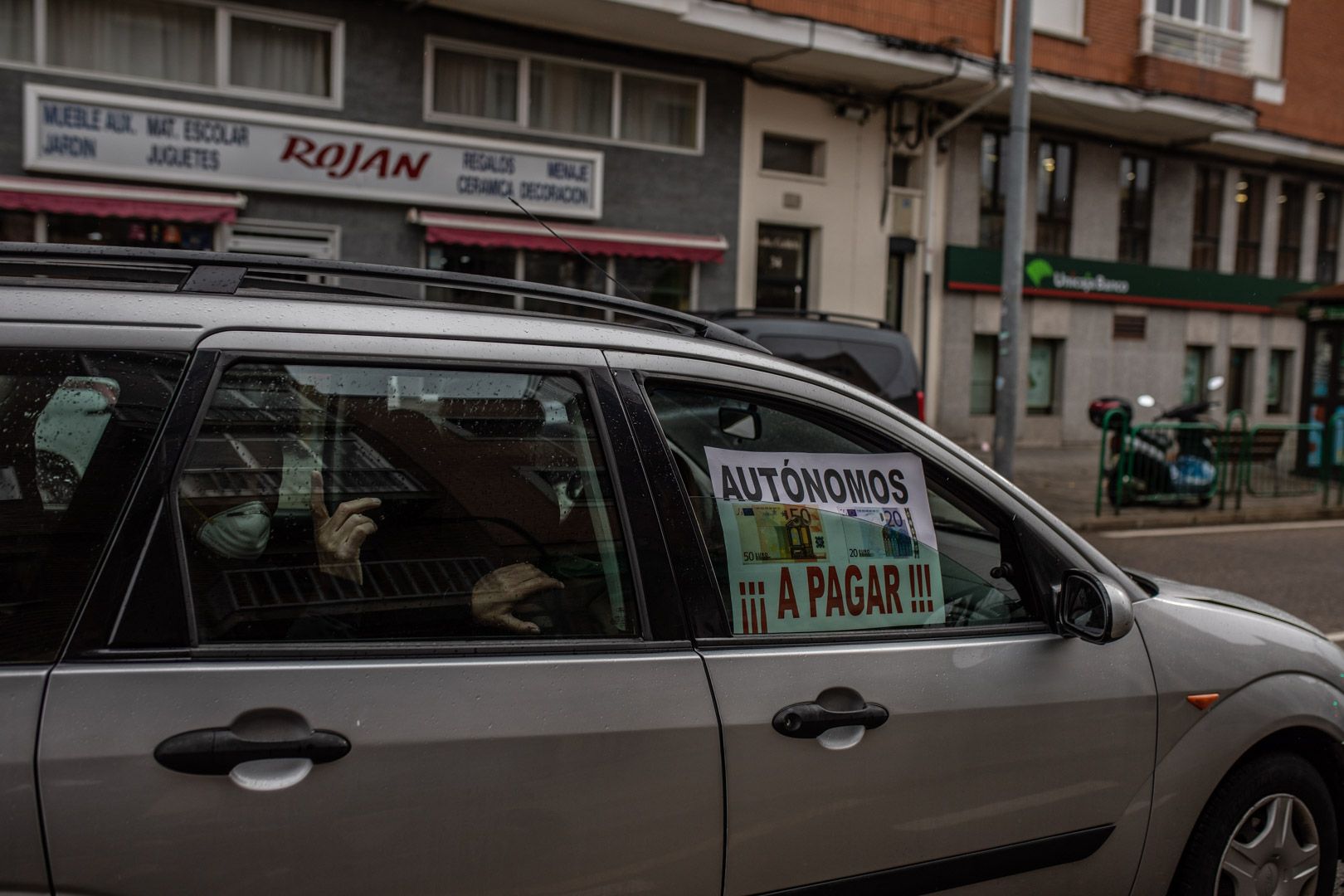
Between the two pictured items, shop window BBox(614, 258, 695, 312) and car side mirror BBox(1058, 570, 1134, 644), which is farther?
shop window BBox(614, 258, 695, 312)

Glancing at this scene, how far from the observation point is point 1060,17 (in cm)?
1891

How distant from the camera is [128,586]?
1.72m

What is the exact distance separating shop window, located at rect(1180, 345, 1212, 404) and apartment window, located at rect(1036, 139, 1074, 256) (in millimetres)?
4361

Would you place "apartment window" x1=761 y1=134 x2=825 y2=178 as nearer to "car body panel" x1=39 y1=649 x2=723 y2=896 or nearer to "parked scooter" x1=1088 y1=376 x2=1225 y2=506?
"parked scooter" x1=1088 y1=376 x2=1225 y2=506

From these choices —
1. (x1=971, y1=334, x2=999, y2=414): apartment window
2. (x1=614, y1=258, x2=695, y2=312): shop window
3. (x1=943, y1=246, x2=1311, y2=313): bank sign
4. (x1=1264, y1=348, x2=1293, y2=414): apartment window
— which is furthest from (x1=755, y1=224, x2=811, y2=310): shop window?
(x1=1264, y1=348, x2=1293, y2=414): apartment window

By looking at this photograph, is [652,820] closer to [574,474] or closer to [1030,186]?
[574,474]

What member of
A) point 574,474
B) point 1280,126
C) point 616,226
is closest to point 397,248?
point 616,226

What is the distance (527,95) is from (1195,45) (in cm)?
1277

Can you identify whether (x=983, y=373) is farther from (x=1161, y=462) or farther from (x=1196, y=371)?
(x=1161, y=462)

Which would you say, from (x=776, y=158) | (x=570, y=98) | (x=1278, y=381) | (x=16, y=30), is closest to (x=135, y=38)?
(x=16, y=30)

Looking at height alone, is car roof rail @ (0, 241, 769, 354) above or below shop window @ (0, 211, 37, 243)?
below

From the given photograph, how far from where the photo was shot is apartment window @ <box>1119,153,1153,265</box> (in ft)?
69.5

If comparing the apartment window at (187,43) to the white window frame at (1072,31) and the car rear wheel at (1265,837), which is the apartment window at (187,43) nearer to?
the white window frame at (1072,31)

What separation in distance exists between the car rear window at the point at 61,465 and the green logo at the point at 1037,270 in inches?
764
